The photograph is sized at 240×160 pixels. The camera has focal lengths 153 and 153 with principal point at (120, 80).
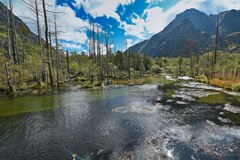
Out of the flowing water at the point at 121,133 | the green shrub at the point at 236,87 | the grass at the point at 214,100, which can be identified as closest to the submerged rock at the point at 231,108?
the flowing water at the point at 121,133

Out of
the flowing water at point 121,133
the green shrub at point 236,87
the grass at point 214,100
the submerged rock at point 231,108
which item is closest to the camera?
the flowing water at point 121,133

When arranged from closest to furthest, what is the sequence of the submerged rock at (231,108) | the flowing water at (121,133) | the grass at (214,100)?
the flowing water at (121,133)
the submerged rock at (231,108)
the grass at (214,100)

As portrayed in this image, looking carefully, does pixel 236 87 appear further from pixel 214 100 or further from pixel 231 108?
pixel 231 108

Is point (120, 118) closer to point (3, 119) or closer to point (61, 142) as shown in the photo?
point (61, 142)

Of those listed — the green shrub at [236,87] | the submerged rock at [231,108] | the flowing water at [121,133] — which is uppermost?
the green shrub at [236,87]

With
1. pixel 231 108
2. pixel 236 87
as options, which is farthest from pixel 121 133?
pixel 236 87

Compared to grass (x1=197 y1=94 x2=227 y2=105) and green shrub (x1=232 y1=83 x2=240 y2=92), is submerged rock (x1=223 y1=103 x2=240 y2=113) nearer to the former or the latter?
grass (x1=197 y1=94 x2=227 y2=105)

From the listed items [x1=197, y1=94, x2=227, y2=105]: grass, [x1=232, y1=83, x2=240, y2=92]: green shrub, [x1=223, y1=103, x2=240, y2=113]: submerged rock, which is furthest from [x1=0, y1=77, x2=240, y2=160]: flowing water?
[x1=232, y1=83, x2=240, y2=92]: green shrub

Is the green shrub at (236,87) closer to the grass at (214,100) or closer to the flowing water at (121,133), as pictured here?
the grass at (214,100)

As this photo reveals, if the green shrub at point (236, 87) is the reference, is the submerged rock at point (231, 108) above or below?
below

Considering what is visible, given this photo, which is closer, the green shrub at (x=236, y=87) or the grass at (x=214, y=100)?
the grass at (x=214, y=100)

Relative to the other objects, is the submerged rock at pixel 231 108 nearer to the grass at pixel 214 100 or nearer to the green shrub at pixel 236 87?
the grass at pixel 214 100

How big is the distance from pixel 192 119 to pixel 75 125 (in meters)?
7.49

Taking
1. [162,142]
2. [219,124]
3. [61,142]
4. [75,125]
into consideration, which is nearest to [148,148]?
[162,142]
